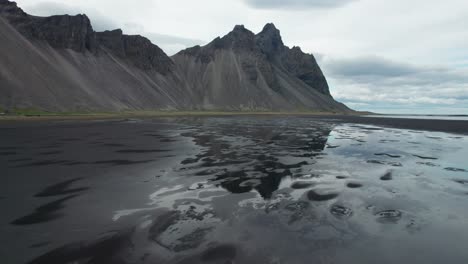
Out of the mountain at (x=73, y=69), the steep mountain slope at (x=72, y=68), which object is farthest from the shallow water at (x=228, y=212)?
the steep mountain slope at (x=72, y=68)

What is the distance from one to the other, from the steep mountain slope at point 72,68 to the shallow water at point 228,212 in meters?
94.2

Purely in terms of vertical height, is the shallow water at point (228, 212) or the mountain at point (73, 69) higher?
the mountain at point (73, 69)

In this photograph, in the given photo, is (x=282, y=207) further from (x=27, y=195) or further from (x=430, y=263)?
(x=27, y=195)

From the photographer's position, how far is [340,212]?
456 inches

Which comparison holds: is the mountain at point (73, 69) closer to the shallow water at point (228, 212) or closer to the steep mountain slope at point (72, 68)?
the steep mountain slope at point (72, 68)

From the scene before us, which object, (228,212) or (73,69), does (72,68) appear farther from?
(228,212)

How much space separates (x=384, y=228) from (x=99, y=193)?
12477mm

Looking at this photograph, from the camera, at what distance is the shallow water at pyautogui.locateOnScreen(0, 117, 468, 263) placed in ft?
26.4

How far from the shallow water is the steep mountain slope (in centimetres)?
9423

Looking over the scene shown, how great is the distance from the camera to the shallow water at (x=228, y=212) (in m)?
8.04

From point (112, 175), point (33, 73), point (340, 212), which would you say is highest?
point (33, 73)

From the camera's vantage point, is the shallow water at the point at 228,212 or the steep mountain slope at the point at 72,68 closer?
the shallow water at the point at 228,212

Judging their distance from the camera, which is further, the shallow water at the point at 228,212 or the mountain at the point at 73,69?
the mountain at the point at 73,69

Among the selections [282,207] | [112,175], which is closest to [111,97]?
[112,175]
